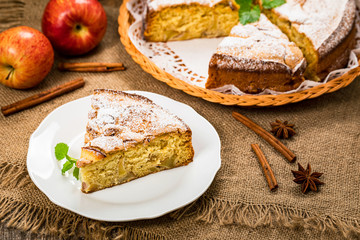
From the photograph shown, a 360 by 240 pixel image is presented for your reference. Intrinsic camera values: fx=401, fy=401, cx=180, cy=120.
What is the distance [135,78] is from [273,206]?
1.82 m

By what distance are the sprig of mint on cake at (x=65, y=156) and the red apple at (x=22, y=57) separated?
109 cm

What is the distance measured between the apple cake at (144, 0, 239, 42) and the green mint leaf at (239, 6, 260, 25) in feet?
0.71

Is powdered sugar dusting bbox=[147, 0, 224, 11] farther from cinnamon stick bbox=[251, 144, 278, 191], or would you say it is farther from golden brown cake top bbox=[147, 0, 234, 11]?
cinnamon stick bbox=[251, 144, 278, 191]

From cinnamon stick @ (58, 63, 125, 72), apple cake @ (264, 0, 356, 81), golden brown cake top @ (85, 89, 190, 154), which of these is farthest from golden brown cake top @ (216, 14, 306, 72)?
cinnamon stick @ (58, 63, 125, 72)

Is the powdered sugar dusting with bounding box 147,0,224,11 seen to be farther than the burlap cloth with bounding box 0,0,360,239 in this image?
Yes

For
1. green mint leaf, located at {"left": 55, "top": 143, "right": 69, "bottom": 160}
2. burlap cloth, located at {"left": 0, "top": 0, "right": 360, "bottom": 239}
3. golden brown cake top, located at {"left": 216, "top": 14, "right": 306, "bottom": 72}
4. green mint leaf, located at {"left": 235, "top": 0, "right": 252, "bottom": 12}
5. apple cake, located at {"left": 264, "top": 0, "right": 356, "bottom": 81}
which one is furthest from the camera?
green mint leaf, located at {"left": 235, "top": 0, "right": 252, "bottom": 12}

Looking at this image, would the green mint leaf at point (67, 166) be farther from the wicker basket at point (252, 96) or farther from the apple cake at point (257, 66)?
the apple cake at point (257, 66)

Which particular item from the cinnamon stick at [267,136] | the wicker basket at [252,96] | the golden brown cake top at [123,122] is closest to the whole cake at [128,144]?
the golden brown cake top at [123,122]

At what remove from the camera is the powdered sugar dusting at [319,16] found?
3.66 meters

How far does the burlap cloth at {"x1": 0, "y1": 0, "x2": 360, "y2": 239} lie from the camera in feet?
8.50

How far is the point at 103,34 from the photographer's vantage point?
412cm

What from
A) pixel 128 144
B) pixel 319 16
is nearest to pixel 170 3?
pixel 319 16

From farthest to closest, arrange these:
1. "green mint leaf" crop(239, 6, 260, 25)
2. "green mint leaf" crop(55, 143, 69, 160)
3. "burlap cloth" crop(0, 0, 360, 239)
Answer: "green mint leaf" crop(239, 6, 260, 25)
"green mint leaf" crop(55, 143, 69, 160)
"burlap cloth" crop(0, 0, 360, 239)

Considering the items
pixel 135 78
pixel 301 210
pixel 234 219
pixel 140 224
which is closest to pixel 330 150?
pixel 301 210
